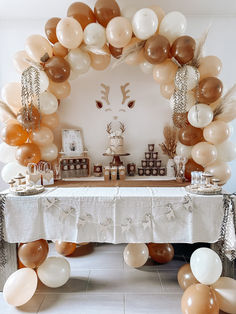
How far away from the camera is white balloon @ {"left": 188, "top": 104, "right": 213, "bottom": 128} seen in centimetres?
227

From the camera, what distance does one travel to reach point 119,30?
7.03 ft

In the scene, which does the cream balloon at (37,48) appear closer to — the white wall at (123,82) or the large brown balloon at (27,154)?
the white wall at (123,82)

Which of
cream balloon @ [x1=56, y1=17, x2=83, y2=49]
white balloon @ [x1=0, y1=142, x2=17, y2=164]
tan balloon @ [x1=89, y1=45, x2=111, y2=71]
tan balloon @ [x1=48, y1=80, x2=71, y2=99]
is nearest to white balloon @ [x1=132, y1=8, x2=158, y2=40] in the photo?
tan balloon @ [x1=89, y1=45, x2=111, y2=71]

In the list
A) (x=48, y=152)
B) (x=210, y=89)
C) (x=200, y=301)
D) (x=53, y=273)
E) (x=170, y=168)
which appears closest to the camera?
(x=200, y=301)

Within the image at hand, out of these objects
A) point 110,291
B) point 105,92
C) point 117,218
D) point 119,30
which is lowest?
point 110,291

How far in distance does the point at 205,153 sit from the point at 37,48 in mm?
1840

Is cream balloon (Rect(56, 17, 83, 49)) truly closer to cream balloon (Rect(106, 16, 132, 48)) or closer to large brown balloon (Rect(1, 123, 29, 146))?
cream balloon (Rect(106, 16, 132, 48))

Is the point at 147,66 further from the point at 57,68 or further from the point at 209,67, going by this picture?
the point at 57,68

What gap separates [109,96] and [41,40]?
95cm

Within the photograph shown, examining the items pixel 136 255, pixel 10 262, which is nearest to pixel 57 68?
pixel 10 262

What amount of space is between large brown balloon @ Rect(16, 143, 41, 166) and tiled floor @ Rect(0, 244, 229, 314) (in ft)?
3.79

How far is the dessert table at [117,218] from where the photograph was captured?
195 cm

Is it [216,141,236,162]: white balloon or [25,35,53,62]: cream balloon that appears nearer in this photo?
[25,35,53,62]: cream balloon

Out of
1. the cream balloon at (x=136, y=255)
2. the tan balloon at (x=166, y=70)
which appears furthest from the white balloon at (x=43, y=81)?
the cream balloon at (x=136, y=255)
